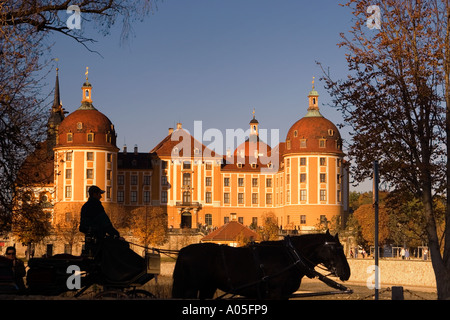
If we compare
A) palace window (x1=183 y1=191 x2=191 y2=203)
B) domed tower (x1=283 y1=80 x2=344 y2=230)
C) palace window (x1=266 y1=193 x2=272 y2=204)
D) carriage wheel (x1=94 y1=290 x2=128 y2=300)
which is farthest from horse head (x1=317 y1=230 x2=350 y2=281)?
palace window (x1=266 y1=193 x2=272 y2=204)

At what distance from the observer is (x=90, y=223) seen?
9.70m

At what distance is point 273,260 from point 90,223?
7.55ft

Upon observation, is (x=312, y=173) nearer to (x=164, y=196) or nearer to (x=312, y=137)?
(x=312, y=137)

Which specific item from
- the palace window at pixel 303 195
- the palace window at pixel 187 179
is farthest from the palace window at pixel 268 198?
the palace window at pixel 187 179

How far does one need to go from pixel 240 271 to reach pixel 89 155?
84830 mm

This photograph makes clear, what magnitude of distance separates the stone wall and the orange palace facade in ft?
136

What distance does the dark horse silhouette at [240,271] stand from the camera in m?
9.32

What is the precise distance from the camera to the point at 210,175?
101000 mm

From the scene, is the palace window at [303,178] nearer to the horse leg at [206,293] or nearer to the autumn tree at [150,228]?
the autumn tree at [150,228]

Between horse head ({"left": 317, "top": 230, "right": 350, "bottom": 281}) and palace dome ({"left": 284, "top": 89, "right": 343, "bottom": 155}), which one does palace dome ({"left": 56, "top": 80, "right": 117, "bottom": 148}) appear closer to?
palace dome ({"left": 284, "top": 89, "right": 343, "bottom": 155})

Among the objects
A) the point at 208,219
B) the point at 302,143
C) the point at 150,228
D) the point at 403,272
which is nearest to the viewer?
the point at 403,272

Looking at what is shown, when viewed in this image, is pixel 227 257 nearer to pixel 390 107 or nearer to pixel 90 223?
pixel 90 223

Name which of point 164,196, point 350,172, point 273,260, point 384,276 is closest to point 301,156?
point 164,196

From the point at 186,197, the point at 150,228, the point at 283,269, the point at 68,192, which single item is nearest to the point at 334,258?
the point at 283,269
